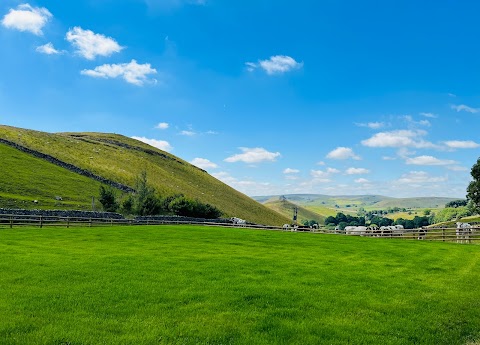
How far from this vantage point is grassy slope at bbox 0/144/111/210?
7281cm

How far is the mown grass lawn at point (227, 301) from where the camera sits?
9.32 metres

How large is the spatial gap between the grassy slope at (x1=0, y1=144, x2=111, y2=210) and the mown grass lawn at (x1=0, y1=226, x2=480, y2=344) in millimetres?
60087

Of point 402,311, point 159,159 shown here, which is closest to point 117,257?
point 402,311

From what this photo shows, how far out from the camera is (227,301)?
11.9 meters

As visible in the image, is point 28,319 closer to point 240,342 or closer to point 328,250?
point 240,342

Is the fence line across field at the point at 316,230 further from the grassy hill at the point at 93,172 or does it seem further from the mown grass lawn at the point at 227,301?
the grassy hill at the point at 93,172

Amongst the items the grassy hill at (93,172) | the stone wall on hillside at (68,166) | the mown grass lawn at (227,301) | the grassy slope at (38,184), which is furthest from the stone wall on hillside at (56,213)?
the stone wall on hillside at (68,166)

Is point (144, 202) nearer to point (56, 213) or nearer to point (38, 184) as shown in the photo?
point (38, 184)

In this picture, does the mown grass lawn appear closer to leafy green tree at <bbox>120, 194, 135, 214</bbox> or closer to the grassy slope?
the grassy slope

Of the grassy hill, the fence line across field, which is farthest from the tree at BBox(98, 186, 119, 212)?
the fence line across field

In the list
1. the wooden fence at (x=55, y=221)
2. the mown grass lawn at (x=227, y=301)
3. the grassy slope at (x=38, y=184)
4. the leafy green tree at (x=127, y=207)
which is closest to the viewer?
the mown grass lawn at (x=227, y=301)

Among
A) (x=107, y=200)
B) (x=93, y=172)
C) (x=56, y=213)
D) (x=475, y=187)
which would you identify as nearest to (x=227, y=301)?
(x=56, y=213)

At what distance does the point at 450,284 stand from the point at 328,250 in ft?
35.0

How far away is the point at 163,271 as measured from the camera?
15.9 metres
